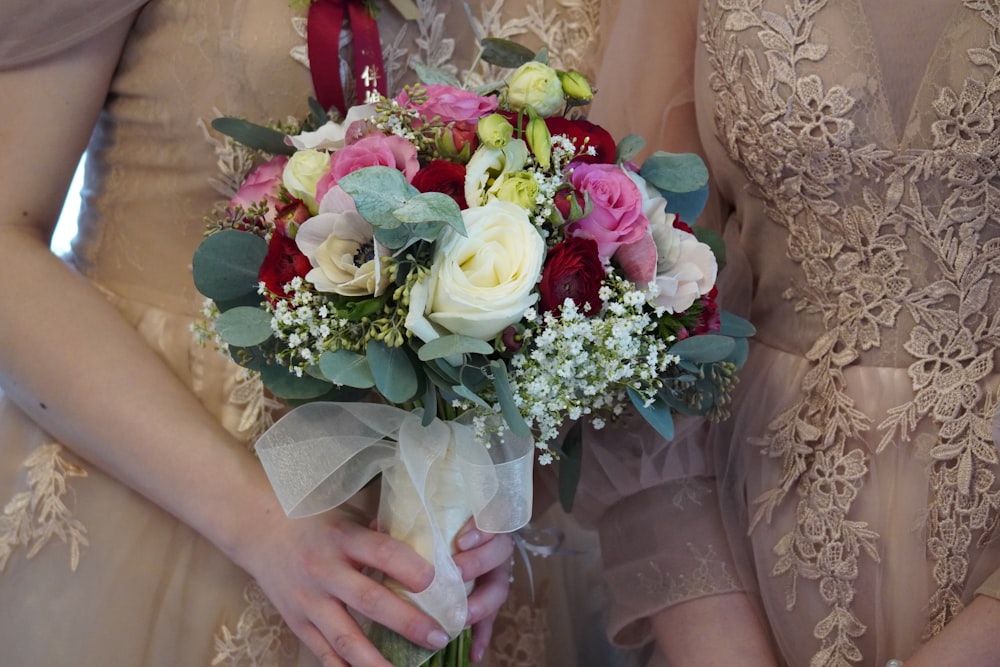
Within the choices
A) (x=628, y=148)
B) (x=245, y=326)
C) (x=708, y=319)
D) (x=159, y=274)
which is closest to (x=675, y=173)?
(x=628, y=148)

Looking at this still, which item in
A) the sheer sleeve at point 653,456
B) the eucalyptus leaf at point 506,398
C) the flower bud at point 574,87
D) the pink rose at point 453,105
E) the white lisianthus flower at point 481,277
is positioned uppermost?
the pink rose at point 453,105

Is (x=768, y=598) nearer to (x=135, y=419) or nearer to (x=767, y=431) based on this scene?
(x=767, y=431)

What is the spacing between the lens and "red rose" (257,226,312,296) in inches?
34.5

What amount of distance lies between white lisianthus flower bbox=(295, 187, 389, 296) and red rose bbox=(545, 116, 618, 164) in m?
0.22

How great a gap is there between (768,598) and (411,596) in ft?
1.43

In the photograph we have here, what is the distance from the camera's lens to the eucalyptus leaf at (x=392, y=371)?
83 cm

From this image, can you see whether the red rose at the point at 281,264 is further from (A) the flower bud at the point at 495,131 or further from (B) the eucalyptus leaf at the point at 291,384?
(A) the flower bud at the point at 495,131

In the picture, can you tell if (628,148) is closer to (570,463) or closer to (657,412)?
(657,412)

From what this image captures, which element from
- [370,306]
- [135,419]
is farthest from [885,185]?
[135,419]

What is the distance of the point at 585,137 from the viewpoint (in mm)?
923

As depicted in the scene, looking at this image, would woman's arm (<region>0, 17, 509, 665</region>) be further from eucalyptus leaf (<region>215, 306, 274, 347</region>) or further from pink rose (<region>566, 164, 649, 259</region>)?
pink rose (<region>566, 164, 649, 259</region>)

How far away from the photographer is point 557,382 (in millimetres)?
863

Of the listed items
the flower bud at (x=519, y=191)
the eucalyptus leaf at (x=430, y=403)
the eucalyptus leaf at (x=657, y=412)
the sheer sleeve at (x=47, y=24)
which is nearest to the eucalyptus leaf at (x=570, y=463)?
the eucalyptus leaf at (x=657, y=412)

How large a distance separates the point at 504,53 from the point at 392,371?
16.8 inches
